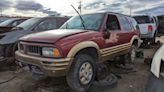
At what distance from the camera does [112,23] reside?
19.0 ft

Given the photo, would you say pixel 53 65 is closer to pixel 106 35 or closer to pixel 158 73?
pixel 106 35

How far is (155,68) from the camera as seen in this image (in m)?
2.73

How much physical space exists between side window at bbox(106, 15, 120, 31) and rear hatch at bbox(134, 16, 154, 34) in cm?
608

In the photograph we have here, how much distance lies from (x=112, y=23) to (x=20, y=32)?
3.14m

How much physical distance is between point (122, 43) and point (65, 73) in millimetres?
2653

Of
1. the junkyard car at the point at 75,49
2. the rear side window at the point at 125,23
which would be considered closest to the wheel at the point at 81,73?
the junkyard car at the point at 75,49

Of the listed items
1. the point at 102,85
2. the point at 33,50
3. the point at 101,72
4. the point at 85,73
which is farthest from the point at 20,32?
the point at 102,85

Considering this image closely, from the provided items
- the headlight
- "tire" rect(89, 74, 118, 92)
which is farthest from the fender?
"tire" rect(89, 74, 118, 92)

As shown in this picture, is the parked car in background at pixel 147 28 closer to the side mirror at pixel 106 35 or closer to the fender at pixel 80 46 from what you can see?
the side mirror at pixel 106 35

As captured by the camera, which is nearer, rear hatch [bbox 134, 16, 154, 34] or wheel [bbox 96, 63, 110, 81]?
wheel [bbox 96, 63, 110, 81]

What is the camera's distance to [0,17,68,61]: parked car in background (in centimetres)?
627

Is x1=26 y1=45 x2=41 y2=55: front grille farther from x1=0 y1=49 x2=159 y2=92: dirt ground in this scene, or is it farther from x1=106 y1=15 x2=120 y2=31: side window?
x1=106 y1=15 x2=120 y2=31: side window

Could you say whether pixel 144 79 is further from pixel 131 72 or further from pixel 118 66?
pixel 118 66

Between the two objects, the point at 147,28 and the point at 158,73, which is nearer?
the point at 158,73
